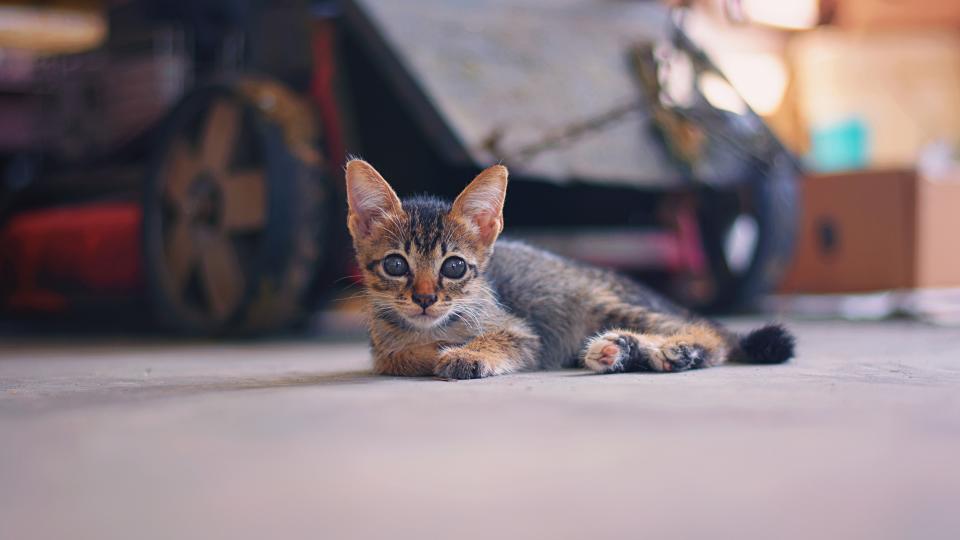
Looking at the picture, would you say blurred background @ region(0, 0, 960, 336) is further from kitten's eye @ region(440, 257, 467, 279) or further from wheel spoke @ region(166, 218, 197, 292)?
kitten's eye @ region(440, 257, 467, 279)

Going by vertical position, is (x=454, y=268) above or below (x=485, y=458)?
above

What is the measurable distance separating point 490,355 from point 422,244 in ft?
1.04

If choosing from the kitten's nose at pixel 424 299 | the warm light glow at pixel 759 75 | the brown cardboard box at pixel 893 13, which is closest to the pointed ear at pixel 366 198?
the kitten's nose at pixel 424 299

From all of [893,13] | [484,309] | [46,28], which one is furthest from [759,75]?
[484,309]

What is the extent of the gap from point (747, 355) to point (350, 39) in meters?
2.18

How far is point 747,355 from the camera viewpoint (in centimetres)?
273

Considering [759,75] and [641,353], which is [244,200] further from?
[759,75]

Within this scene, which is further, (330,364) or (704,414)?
(330,364)

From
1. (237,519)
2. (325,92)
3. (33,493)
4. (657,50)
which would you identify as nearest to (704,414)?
(237,519)

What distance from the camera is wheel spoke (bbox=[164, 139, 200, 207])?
4.11 meters

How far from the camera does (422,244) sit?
7.70 ft

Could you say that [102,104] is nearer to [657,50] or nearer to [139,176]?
[139,176]

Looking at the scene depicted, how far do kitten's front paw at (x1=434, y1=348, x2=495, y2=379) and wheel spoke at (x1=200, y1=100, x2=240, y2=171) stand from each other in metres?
1.92

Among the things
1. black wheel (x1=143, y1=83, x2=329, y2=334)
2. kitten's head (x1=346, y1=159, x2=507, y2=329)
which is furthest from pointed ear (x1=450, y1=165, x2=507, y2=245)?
black wheel (x1=143, y1=83, x2=329, y2=334)
